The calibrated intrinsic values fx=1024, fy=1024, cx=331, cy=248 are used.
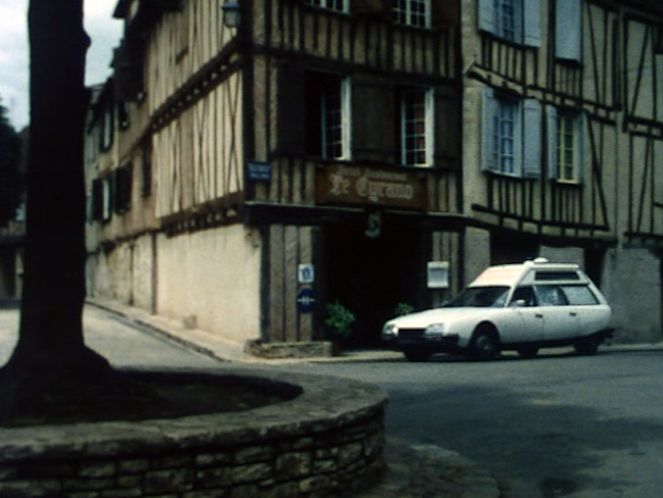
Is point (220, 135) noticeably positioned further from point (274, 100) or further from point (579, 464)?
point (579, 464)

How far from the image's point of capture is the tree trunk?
20.0 ft

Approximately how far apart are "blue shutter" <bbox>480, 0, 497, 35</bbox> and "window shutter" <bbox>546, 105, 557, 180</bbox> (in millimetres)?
2302

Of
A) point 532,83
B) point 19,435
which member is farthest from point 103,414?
point 532,83

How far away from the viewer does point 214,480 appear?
5.08 meters

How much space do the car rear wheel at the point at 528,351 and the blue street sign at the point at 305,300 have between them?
3550 mm

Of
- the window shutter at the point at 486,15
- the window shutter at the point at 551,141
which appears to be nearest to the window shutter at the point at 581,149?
the window shutter at the point at 551,141

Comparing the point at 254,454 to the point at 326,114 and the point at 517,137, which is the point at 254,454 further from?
the point at 517,137

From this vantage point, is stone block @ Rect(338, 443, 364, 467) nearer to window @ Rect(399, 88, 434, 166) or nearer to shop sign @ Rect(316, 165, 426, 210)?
shop sign @ Rect(316, 165, 426, 210)

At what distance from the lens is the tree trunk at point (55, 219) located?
20.0ft

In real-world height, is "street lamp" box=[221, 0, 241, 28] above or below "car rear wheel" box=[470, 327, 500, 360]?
above

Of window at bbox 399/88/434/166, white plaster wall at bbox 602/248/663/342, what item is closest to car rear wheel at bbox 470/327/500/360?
window at bbox 399/88/434/166

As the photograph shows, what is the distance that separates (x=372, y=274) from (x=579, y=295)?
3.95 metres

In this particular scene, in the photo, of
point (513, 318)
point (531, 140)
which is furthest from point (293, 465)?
point (531, 140)

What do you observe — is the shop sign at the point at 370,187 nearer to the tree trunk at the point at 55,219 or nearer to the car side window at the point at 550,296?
the car side window at the point at 550,296
